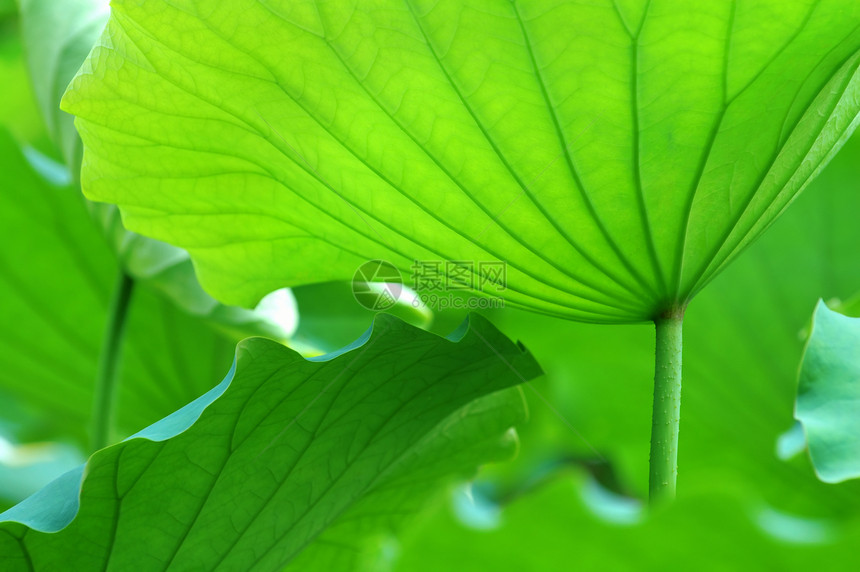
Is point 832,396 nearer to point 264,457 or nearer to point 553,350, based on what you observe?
point 264,457

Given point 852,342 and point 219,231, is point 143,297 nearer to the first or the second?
point 219,231

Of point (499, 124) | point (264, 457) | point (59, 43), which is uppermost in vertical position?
point (59, 43)

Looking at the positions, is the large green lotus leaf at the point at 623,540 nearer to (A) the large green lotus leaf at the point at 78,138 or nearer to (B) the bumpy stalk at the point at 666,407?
(B) the bumpy stalk at the point at 666,407

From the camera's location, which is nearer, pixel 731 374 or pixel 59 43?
pixel 59 43

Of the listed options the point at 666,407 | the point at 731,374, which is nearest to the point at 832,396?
the point at 666,407

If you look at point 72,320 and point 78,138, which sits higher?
point 78,138

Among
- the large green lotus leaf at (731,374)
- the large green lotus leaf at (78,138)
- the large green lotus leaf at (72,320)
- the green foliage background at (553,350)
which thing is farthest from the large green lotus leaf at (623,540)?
the large green lotus leaf at (72,320)

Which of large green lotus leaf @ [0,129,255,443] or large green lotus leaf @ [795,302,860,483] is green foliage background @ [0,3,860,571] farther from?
large green lotus leaf @ [795,302,860,483]

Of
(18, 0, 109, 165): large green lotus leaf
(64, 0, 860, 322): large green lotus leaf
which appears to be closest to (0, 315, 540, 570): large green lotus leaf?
(64, 0, 860, 322): large green lotus leaf
